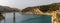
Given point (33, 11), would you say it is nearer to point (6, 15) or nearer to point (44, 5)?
point (44, 5)

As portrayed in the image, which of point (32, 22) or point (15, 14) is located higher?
point (15, 14)

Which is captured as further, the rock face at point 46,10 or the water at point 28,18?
the rock face at point 46,10

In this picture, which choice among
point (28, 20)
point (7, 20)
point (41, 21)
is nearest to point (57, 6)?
point (41, 21)

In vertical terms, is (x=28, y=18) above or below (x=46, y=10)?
below

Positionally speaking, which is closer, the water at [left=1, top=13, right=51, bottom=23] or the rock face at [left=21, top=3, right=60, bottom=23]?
the water at [left=1, top=13, right=51, bottom=23]

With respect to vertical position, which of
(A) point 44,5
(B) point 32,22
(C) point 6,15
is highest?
(A) point 44,5

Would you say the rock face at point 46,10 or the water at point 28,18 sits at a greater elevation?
the rock face at point 46,10

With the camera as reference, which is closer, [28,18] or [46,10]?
[28,18]

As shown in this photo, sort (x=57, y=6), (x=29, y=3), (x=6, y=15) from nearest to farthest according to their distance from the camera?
(x=6, y=15) < (x=29, y=3) < (x=57, y=6)

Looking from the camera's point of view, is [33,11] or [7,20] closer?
[7,20]

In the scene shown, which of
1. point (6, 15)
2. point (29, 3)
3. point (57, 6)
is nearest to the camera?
point (6, 15)

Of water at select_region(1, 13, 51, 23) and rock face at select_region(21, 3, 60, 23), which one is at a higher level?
rock face at select_region(21, 3, 60, 23)
